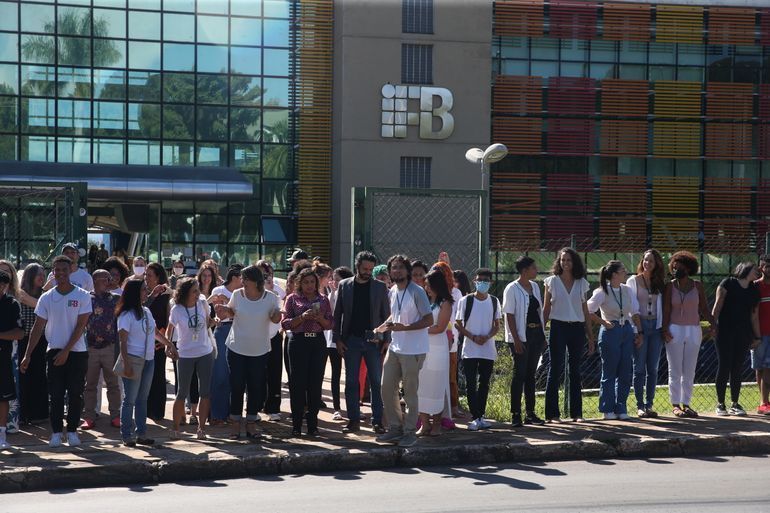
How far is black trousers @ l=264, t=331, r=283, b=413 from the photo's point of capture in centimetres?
1290

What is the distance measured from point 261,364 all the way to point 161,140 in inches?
1106

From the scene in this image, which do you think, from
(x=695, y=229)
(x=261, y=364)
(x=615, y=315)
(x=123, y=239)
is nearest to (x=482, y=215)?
(x=615, y=315)

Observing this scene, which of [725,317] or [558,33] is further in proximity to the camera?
[558,33]

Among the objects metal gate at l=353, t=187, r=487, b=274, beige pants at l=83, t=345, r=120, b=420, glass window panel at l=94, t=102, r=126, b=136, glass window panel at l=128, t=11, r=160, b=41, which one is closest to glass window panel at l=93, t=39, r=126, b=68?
glass window panel at l=128, t=11, r=160, b=41

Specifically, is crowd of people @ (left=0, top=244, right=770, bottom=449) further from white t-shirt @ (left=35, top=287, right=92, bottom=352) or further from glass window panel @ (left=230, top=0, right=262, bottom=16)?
glass window panel @ (left=230, top=0, right=262, bottom=16)

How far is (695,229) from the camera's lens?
40.9 meters

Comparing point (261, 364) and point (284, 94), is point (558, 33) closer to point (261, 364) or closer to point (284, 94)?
point (284, 94)

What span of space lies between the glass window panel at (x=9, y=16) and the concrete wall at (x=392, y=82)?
10.9 meters

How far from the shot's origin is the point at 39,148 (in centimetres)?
3750

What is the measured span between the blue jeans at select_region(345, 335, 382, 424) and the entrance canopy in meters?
24.6

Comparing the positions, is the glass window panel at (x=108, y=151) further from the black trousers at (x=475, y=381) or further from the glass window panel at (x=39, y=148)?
the black trousers at (x=475, y=381)

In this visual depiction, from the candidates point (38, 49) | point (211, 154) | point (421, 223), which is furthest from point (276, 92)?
point (421, 223)

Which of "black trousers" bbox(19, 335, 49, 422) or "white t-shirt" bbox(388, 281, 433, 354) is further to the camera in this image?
"black trousers" bbox(19, 335, 49, 422)

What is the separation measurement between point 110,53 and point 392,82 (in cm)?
977
